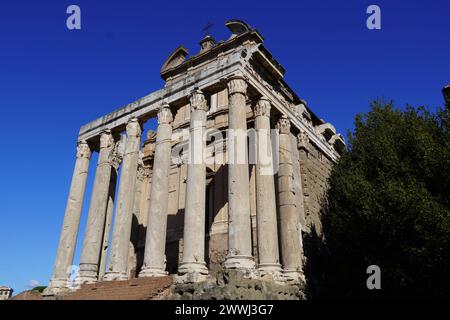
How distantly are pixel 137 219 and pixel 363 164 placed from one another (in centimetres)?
1291

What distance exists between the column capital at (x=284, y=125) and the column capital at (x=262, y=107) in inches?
59.0

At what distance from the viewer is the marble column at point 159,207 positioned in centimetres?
1412

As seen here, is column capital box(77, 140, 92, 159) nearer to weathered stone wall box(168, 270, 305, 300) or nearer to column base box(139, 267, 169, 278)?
column base box(139, 267, 169, 278)

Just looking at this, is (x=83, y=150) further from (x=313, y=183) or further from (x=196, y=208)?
(x=313, y=183)

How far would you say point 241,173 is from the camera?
44.8 feet

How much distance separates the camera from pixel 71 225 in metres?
18.1

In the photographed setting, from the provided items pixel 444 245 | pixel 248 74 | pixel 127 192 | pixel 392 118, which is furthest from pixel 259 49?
pixel 444 245

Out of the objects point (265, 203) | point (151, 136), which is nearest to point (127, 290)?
point (265, 203)

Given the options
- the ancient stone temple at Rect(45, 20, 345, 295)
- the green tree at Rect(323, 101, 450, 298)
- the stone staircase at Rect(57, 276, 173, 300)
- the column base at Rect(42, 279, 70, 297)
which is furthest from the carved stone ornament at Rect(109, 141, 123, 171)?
the green tree at Rect(323, 101, 450, 298)

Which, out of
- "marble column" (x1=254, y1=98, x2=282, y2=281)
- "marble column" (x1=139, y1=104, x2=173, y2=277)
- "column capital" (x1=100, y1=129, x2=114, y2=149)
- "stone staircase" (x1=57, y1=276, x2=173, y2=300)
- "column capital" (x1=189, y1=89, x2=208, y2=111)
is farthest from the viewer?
"column capital" (x1=100, y1=129, x2=114, y2=149)

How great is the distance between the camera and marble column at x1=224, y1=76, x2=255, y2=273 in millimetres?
12477

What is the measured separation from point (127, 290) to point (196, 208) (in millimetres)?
3588

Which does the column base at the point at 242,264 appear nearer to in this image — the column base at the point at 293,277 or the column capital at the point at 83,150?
the column base at the point at 293,277

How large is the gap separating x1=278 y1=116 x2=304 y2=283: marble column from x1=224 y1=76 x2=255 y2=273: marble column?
96.6 inches
